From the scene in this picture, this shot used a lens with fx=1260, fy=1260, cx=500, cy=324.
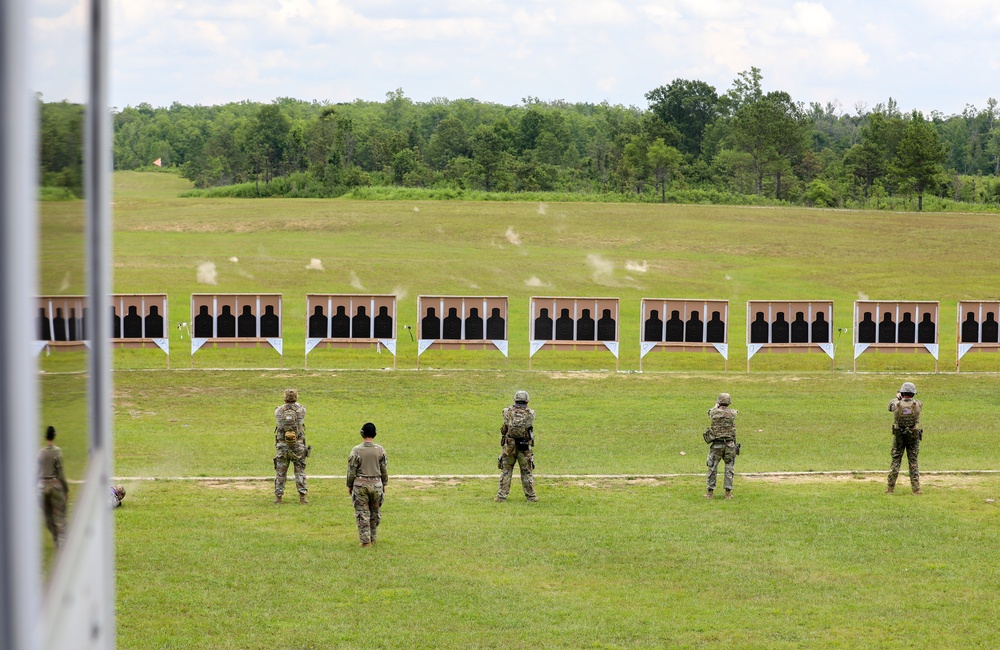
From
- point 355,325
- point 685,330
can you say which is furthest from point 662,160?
point 355,325

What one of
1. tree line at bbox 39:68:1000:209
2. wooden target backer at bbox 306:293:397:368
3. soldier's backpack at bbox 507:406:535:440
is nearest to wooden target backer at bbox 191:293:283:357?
wooden target backer at bbox 306:293:397:368

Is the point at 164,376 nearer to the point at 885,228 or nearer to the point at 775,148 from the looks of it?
the point at 885,228

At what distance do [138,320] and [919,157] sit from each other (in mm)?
78838

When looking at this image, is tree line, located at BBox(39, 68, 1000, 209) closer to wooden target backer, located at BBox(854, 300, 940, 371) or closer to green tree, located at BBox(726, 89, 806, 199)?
green tree, located at BBox(726, 89, 806, 199)

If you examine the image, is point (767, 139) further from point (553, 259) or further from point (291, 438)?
point (291, 438)

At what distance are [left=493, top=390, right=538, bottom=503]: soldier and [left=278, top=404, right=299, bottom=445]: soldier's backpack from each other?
3.53 metres

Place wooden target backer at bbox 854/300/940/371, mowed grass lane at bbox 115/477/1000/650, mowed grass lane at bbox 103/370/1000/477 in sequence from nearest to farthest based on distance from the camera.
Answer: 1. mowed grass lane at bbox 115/477/1000/650
2. mowed grass lane at bbox 103/370/1000/477
3. wooden target backer at bbox 854/300/940/371

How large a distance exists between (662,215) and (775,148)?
120 feet

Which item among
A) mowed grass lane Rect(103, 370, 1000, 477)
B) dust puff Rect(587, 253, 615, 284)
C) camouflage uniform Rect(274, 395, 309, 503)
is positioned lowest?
mowed grass lane Rect(103, 370, 1000, 477)

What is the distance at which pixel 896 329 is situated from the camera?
42.1m

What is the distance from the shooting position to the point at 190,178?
146 meters

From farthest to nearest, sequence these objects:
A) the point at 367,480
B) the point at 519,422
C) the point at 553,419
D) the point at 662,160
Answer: the point at 662,160 → the point at 553,419 → the point at 519,422 → the point at 367,480

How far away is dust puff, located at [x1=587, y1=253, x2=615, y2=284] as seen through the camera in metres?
68.6

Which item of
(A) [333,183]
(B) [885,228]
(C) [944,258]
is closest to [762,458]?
(C) [944,258]
